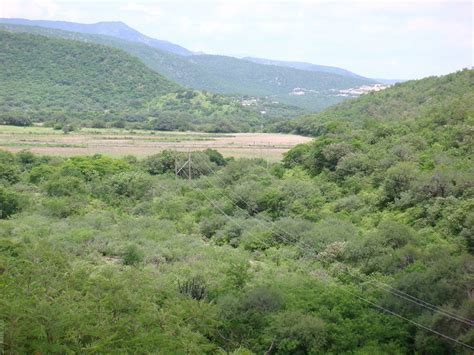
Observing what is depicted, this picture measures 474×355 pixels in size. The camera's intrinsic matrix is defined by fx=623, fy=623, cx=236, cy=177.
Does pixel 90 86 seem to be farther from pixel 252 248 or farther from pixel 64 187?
pixel 252 248

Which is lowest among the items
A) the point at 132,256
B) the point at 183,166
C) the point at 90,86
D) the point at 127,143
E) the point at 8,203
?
the point at 90,86

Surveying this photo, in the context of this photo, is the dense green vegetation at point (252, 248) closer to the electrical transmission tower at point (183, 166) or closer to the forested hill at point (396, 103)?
the electrical transmission tower at point (183, 166)

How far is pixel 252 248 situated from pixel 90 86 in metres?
82.0

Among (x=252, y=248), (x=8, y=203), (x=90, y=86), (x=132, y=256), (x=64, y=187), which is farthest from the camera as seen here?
(x=90, y=86)

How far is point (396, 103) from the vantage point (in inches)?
2393

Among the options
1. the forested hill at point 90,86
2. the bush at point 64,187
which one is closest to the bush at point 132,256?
the bush at point 64,187

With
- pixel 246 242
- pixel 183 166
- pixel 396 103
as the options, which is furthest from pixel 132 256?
pixel 396 103

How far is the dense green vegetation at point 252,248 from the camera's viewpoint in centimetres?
1472

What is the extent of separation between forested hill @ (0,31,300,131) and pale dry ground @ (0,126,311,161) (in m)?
25.3

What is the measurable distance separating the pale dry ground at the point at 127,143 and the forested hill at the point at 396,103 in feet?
16.9

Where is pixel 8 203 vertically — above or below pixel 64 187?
below

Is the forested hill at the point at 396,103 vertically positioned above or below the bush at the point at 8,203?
above

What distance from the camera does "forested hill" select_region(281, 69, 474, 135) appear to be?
5076 centimetres

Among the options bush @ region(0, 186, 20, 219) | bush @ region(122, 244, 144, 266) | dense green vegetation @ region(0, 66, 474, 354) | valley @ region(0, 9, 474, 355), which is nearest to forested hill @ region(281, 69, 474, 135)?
valley @ region(0, 9, 474, 355)
